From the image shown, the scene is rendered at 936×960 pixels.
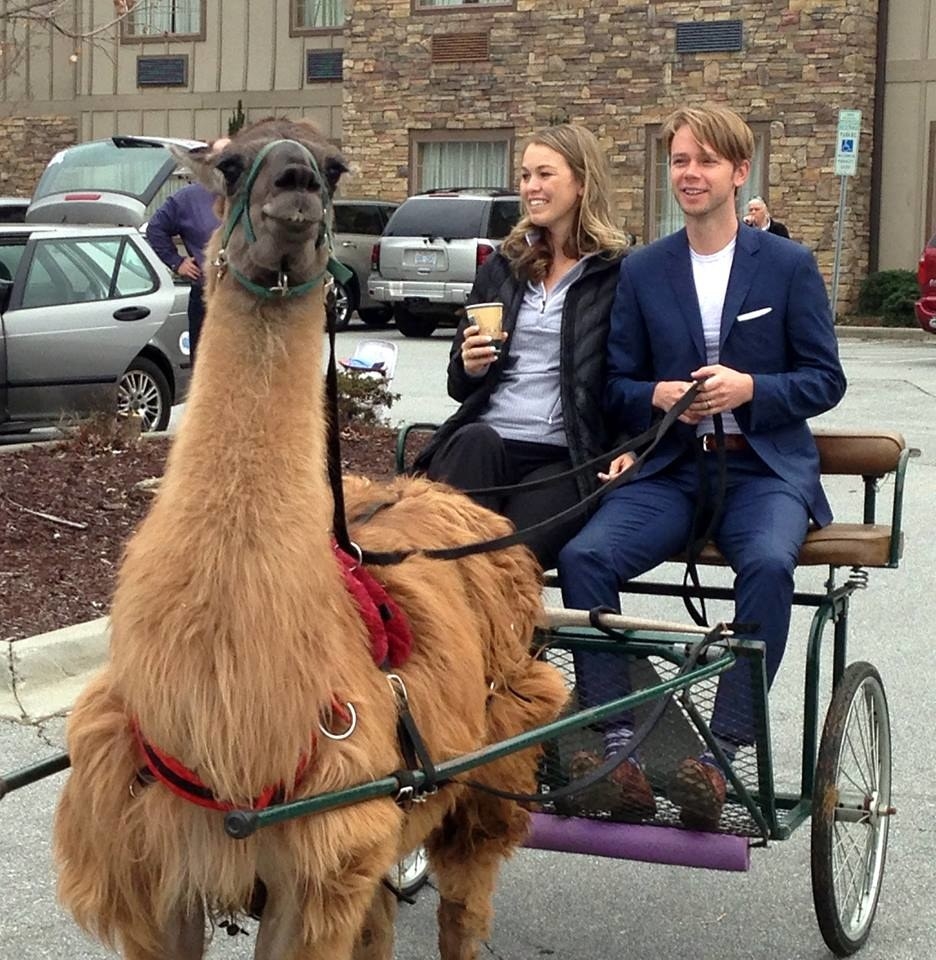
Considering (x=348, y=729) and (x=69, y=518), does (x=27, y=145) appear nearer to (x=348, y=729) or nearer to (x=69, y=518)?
(x=69, y=518)

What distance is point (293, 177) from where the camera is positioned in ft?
10.3

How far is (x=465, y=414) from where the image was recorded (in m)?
5.16

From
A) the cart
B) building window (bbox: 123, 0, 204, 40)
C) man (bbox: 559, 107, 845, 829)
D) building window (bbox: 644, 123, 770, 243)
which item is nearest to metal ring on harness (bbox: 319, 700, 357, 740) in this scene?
the cart

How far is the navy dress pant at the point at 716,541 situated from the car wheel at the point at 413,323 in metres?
19.0

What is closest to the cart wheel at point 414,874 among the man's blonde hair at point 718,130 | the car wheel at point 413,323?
the man's blonde hair at point 718,130

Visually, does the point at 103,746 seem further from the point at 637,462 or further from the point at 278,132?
the point at 637,462

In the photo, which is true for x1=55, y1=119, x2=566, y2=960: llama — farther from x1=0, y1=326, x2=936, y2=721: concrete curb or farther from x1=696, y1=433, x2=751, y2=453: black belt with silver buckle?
x1=0, y1=326, x2=936, y2=721: concrete curb

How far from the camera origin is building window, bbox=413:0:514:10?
28075 millimetres

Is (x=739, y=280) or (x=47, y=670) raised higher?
(x=739, y=280)

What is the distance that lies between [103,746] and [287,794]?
40 cm

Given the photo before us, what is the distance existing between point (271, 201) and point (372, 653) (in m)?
0.95

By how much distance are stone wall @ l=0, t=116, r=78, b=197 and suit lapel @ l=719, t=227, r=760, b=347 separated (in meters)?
30.4

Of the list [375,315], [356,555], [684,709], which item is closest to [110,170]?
[375,315]

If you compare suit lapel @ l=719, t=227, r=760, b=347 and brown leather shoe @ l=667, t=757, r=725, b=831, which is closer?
brown leather shoe @ l=667, t=757, r=725, b=831
